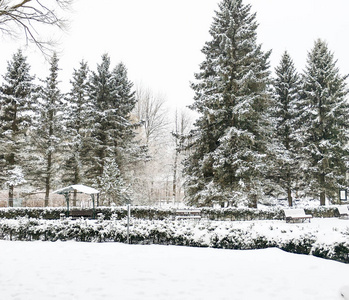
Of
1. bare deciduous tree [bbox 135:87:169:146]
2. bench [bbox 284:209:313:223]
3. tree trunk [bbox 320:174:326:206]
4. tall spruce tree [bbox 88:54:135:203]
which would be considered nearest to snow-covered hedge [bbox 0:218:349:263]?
bench [bbox 284:209:313:223]

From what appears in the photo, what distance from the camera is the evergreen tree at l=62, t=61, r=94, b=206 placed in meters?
21.8

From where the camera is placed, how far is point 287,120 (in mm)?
22109

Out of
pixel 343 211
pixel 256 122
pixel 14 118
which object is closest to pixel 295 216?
pixel 343 211

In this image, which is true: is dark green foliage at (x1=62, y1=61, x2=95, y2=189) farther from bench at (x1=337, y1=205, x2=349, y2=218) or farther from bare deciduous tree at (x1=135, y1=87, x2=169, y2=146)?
bench at (x1=337, y1=205, x2=349, y2=218)

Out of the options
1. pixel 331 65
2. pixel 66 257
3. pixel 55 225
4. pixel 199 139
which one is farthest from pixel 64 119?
pixel 331 65

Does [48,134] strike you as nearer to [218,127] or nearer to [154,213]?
[154,213]

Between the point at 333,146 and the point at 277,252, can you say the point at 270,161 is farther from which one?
the point at 277,252

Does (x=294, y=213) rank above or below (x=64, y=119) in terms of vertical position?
below

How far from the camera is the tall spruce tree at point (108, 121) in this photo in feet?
74.2

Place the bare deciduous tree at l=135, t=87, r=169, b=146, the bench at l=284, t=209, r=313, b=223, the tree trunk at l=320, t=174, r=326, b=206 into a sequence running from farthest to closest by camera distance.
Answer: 1. the bare deciduous tree at l=135, t=87, r=169, b=146
2. the tree trunk at l=320, t=174, r=326, b=206
3. the bench at l=284, t=209, r=313, b=223

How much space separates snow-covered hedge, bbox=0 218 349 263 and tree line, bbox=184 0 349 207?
26.6ft

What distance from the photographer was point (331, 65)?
2206 cm

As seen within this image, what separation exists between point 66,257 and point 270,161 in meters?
15.6

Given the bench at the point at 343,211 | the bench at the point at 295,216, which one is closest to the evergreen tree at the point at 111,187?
the bench at the point at 295,216
